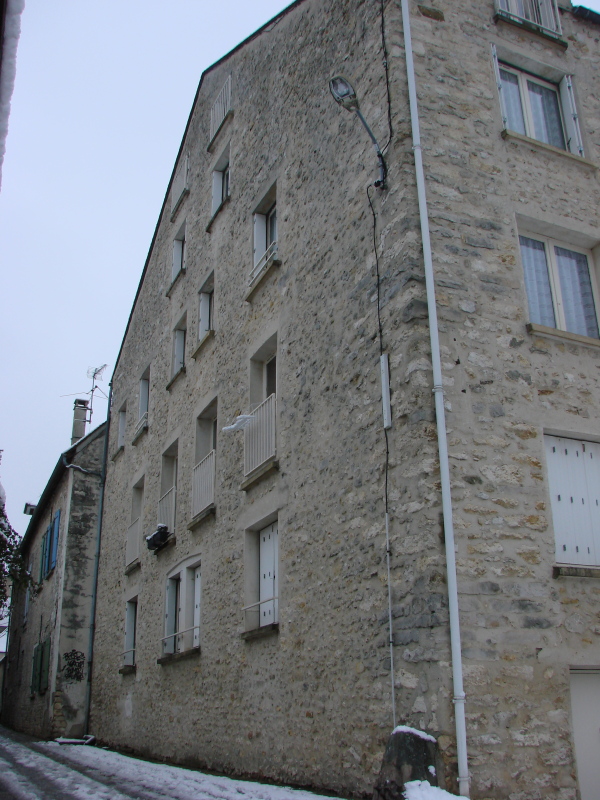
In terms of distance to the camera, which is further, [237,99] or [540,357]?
[237,99]

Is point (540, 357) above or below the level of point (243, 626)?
above

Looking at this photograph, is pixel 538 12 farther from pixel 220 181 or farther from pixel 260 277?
pixel 220 181

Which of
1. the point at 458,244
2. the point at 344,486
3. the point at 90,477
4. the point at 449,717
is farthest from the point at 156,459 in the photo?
the point at 449,717

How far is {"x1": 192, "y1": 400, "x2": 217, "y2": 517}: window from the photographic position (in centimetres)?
1148

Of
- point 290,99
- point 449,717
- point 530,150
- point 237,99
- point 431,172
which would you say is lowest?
point 449,717

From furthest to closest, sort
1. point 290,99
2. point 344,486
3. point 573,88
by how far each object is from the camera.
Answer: point 290,99 → point 573,88 → point 344,486

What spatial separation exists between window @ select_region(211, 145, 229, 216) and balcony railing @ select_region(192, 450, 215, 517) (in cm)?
435

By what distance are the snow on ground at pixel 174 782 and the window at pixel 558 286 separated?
484cm

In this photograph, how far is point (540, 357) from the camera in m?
7.39

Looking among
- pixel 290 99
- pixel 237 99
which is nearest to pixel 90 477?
pixel 237 99

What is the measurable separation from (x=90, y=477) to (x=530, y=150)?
46.5 ft

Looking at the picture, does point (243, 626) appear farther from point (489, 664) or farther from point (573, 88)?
point (573, 88)

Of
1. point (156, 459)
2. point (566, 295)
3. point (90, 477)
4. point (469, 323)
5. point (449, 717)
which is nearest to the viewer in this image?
point (449, 717)

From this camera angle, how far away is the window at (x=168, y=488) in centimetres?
1319
